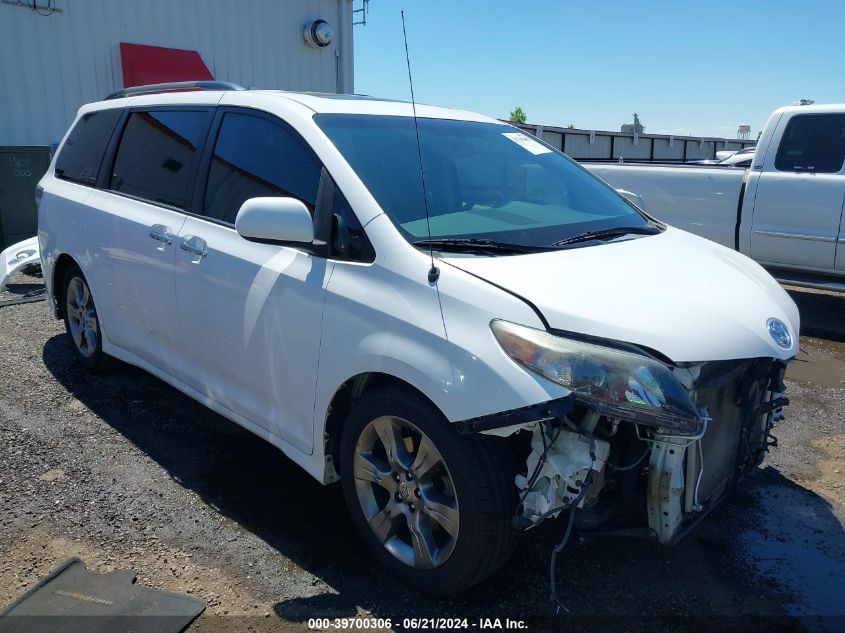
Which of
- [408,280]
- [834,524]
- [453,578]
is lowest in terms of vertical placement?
[834,524]

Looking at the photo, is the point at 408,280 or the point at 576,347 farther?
the point at 408,280

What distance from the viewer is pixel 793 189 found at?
7.08 metres

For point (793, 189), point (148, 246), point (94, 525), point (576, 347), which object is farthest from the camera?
point (793, 189)

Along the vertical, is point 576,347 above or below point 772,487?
above

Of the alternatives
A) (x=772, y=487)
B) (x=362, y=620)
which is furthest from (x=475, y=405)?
(x=772, y=487)

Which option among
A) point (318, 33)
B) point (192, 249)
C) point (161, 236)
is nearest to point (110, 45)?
point (318, 33)

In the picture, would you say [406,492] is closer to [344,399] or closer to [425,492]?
[425,492]

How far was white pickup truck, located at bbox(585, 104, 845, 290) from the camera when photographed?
6.93 m

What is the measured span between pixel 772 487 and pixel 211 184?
3325mm

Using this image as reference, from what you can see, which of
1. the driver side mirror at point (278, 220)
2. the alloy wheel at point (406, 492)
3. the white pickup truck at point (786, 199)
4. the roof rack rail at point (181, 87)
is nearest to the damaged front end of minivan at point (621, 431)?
the alloy wheel at point (406, 492)

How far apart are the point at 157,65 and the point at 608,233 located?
10678 mm

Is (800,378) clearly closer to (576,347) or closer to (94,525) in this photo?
(576,347)

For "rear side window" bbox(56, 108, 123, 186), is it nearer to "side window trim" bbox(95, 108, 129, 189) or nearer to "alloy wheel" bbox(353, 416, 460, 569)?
"side window trim" bbox(95, 108, 129, 189)

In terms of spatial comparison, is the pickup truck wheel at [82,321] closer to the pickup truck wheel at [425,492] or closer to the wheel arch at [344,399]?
the wheel arch at [344,399]
